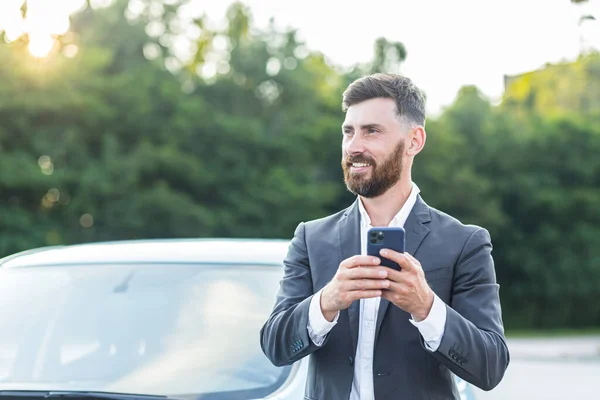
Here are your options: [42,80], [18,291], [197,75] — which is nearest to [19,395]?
[18,291]

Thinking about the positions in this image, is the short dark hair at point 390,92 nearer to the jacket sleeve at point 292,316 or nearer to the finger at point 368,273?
the jacket sleeve at point 292,316

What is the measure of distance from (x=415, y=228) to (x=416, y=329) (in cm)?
28

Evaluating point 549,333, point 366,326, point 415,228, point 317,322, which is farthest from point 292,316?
point 549,333

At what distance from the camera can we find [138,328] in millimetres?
3557

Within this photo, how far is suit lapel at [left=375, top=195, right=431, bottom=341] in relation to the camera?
2.48 m

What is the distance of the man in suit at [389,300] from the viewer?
2340 mm

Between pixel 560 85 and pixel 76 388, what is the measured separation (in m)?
46.2

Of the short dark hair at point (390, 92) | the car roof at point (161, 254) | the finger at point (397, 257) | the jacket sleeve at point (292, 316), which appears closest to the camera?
the finger at point (397, 257)

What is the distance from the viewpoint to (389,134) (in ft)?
8.17

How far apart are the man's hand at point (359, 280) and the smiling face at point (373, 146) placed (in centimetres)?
29

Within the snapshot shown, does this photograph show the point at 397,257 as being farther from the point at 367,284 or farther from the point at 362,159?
the point at 362,159

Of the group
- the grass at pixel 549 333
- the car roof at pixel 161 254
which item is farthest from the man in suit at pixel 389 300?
the grass at pixel 549 333

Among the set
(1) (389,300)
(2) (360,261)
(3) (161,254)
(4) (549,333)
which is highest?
(2) (360,261)

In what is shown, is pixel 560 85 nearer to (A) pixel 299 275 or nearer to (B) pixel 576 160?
(B) pixel 576 160
